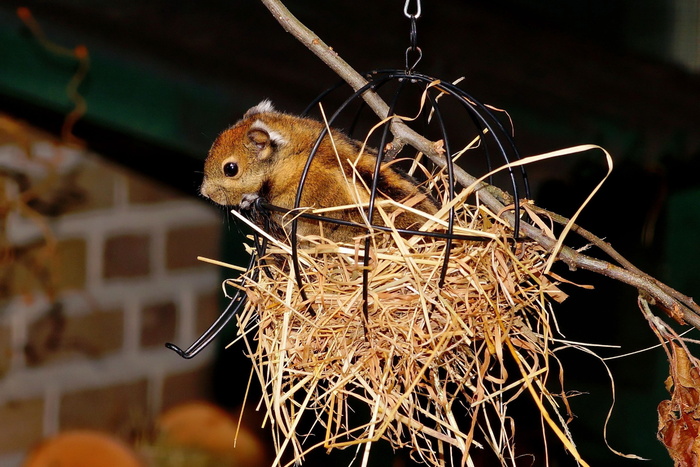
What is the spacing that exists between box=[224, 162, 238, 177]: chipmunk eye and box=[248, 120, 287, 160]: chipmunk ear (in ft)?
0.18

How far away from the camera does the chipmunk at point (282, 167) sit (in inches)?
60.7

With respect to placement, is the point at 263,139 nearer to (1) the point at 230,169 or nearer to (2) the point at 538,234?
(1) the point at 230,169

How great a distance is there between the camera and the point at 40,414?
2508 millimetres

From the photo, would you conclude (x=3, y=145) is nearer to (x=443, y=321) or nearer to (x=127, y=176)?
(x=127, y=176)

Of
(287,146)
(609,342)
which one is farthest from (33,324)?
(609,342)

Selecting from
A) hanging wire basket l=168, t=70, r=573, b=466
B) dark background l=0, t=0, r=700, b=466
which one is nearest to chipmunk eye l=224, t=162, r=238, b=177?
hanging wire basket l=168, t=70, r=573, b=466

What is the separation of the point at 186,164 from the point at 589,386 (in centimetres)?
148

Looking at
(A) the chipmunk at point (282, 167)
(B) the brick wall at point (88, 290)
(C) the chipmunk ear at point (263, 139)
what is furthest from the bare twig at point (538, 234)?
(B) the brick wall at point (88, 290)

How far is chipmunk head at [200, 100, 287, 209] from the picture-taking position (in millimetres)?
1617

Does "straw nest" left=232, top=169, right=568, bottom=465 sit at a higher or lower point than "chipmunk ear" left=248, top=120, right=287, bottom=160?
lower

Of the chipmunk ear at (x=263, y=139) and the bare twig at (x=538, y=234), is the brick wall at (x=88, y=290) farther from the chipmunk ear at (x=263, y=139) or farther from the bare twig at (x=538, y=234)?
the bare twig at (x=538, y=234)

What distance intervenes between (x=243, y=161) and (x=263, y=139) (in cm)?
7

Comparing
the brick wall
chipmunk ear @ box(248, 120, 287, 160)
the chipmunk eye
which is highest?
chipmunk ear @ box(248, 120, 287, 160)

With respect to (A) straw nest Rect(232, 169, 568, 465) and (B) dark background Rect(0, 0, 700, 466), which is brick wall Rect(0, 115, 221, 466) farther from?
(A) straw nest Rect(232, 169, 568, 465)
